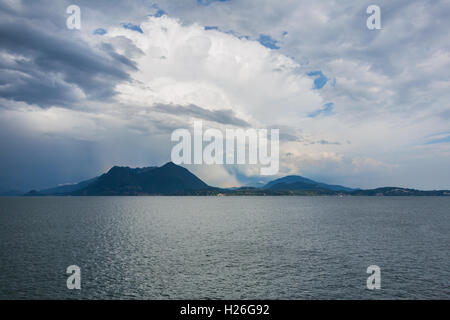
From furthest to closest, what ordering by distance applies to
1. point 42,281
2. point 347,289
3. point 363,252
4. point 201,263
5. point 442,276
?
point 363,252 → point 201,263 → point 442,276 → point 42,281 → point 347,289

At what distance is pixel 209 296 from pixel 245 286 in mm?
7102

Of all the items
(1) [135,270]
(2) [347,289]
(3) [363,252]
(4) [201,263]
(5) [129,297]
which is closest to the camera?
(5) [129,297]

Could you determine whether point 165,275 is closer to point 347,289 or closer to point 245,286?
point 245,286

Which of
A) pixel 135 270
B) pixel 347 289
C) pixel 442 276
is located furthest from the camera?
pixel 135 270

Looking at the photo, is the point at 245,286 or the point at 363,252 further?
the point at 363,252

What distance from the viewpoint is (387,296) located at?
41844 mm

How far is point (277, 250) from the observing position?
74.2 metres

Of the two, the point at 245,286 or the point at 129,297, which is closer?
the point at 129,297

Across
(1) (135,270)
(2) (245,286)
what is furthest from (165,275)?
(2) (245,286)

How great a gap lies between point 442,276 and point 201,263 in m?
48.3

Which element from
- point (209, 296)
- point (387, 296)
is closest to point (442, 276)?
point (387, 296)

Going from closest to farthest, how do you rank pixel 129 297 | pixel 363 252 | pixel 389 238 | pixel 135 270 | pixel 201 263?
1. pixel 129 297
2. pixel 135 270
3. pixel 201 263
4. pixel 363 252
5. pixel 389 238

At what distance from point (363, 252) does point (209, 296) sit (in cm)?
5020

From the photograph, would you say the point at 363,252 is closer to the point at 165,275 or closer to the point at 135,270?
the point at 165,275
